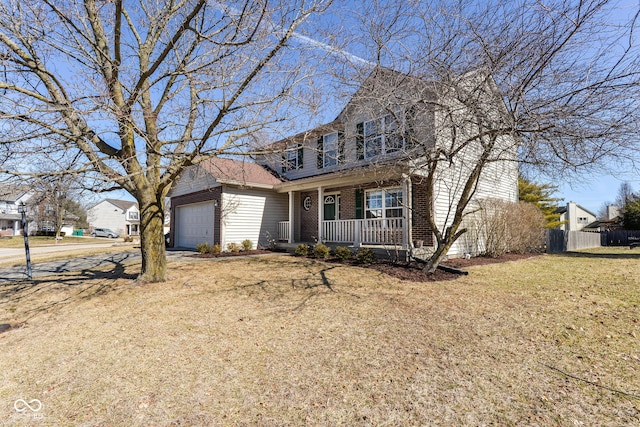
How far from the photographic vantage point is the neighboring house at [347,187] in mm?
7965

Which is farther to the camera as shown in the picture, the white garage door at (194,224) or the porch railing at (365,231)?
the white garage door at (194,224)

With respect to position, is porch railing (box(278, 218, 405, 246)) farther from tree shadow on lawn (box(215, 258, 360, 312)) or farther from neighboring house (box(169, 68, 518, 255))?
tree shadow on lawn (box(215, 258, 360, 312))

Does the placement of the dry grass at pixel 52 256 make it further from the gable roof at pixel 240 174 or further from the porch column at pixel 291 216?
the porch column at pixel 291 216

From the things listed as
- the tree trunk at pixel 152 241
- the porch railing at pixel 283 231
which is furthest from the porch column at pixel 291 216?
the tree trunk at pixel 152 241

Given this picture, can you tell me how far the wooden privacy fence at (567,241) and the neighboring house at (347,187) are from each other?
3.89 metres

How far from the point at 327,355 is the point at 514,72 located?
6186 millimetres

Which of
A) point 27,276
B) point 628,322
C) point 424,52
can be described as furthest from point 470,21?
point 27,276

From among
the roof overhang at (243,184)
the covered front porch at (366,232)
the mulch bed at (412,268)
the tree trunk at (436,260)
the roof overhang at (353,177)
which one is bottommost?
the mulch bed at (412,268)

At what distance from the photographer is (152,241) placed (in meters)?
7.64

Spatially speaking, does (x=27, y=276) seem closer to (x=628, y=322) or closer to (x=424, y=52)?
(x=424, y=52)

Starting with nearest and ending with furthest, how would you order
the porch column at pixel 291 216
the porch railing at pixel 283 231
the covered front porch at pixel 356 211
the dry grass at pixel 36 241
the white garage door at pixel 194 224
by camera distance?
the covered front porch at pixel 356 211, the porch column at pixel 291 216, the porch railing at pixel 283 231, the white garage door at pixel 194 224, the dry grass at pixel 36 241

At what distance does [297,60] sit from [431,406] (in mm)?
6678

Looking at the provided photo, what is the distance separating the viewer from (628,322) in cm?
470

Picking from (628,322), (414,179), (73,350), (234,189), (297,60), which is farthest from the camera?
(234,189)
